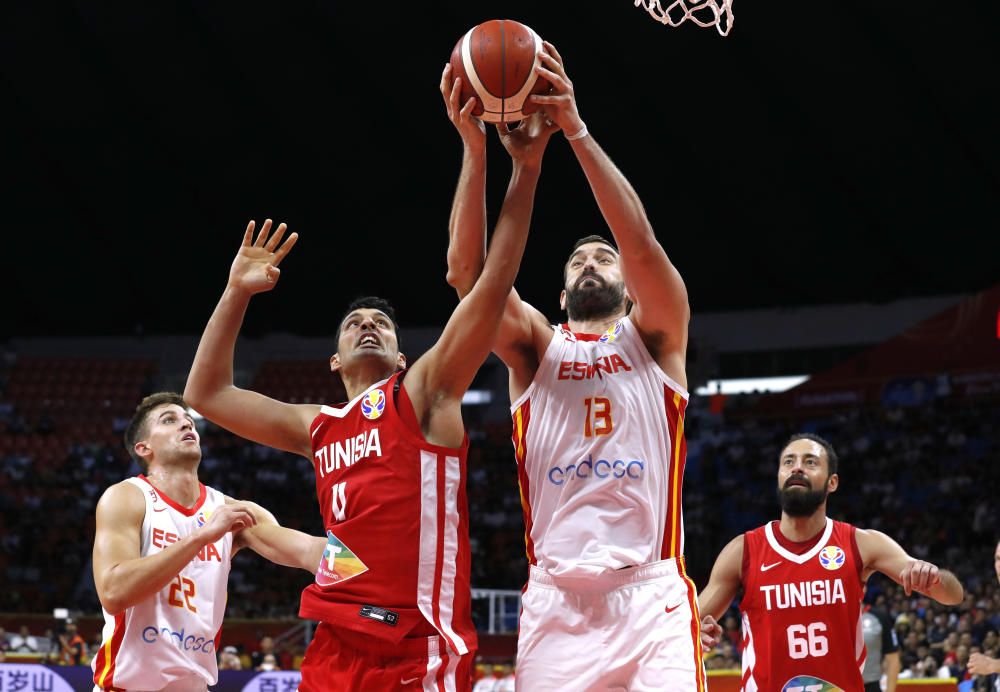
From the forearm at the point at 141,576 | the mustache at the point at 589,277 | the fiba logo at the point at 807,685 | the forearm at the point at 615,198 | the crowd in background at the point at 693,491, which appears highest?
the crowd in background at the point at 693,491

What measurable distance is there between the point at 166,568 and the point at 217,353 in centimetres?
89

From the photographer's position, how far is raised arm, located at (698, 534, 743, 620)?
6.51 metres

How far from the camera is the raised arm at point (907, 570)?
567 cm

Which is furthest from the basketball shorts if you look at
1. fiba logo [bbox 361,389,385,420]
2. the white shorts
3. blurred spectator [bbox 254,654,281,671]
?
blurred spectator [bbox 254,654,281,671]

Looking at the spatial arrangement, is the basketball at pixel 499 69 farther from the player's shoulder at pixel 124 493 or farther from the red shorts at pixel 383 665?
the player's shoulder at pixel 124 493

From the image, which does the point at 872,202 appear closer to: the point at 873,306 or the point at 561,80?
the point at 873,306

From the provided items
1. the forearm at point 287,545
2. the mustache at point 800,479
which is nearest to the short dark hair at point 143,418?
the forearm at point 287,545

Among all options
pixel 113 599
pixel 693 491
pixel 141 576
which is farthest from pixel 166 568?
pixel 693 491

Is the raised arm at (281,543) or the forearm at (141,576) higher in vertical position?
the raised arm at (281,543)

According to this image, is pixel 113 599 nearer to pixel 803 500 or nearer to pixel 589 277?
pixel 589 277

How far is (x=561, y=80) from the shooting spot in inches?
168

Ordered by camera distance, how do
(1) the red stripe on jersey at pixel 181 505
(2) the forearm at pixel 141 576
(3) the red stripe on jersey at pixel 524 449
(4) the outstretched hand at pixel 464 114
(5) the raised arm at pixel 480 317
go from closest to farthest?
1. (5) the raised arm at pixel 480 317
2. (4) the outstretched hand at pixel 464 114
3. (3) the red stripe on jersey at pixel 524 449
4. (2) the forearm at pixel 141 576
5. (1) the red stripe on jersey at pixel 181 505

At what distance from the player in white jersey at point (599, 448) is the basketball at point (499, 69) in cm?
6

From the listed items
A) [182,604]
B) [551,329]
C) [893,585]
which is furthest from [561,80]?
[893,585]
